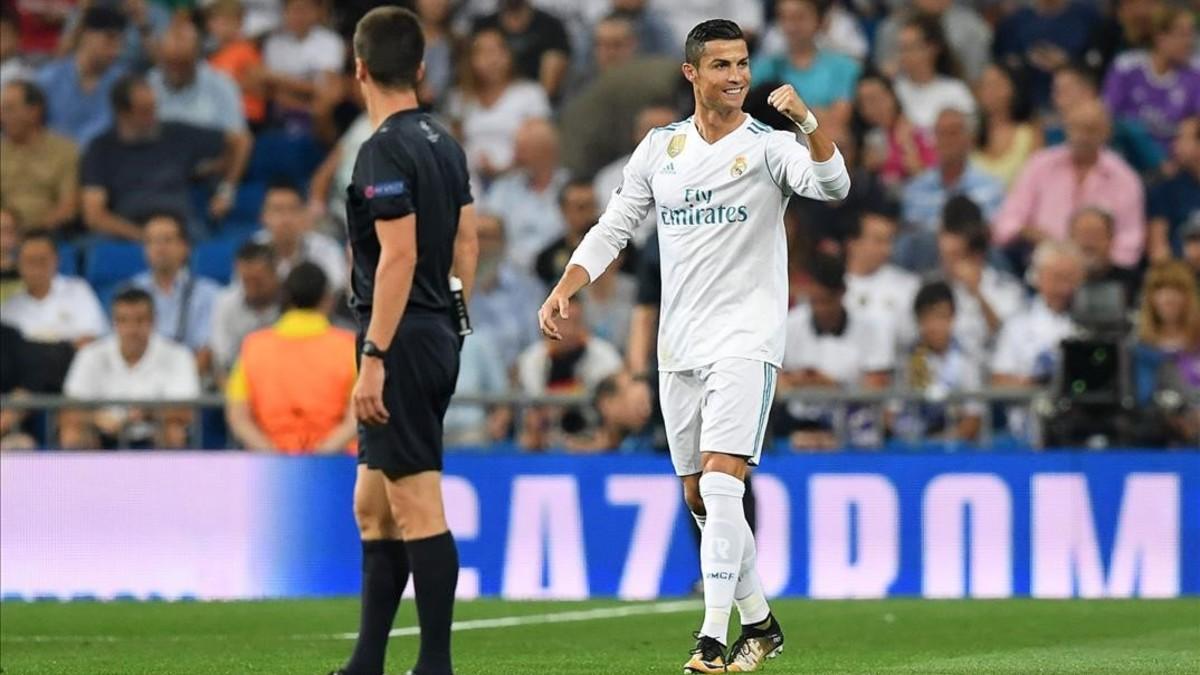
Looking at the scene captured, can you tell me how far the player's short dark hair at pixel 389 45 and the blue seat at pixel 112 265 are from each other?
33.6 ft

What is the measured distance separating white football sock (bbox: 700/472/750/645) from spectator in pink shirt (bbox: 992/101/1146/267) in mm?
8555

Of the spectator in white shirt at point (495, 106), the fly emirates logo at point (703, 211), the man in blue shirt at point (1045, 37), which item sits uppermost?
the man in blue shirt at point (1045, 37)

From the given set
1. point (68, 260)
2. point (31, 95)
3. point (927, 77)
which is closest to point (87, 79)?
point (31, 95)

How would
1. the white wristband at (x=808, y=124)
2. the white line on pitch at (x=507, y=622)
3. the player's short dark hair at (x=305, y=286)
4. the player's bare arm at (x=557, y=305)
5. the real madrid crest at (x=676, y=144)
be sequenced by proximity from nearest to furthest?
the white wristband at (x=808, y=124) < the player's bare arm at (x=557, y=305) < the real madrid crest at (x=676, y=144) < the white line on pitch at (x=507, y=622) < the player's short dark hair at (x=305, y=286)

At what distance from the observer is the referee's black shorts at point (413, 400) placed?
24.5ft

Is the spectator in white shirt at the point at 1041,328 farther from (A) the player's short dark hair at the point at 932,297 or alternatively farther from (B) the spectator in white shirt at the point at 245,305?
(B) the spectator in white shirt at the point at 245,305

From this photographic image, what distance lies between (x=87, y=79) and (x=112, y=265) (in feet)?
7.35

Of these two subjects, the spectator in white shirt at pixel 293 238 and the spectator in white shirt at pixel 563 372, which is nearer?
the spectator in white shirt at pixel 563 372

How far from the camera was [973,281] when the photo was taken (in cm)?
1584

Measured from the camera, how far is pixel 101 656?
1020cm

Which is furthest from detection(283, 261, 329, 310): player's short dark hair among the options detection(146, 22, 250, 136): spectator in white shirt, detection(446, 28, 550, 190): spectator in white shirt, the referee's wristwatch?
the referee's wristwatch

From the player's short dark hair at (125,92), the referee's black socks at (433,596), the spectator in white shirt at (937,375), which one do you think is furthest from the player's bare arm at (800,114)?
the player's short dark hair at (125,92)

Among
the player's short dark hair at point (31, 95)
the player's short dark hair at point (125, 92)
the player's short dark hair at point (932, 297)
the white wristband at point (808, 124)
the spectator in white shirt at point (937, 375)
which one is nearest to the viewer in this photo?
the white wristband at point (808, 124)

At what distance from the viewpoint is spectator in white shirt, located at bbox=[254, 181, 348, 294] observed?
1664 centimetres
